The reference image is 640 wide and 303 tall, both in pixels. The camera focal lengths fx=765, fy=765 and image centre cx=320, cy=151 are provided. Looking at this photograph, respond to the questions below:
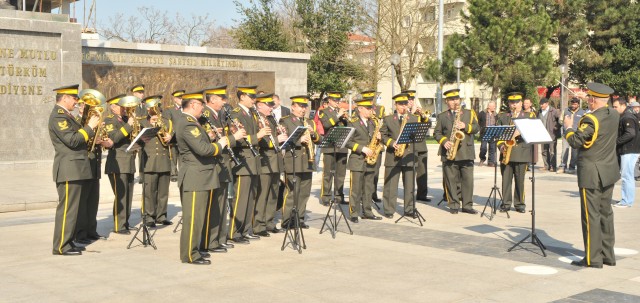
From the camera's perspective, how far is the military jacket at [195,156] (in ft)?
29.2

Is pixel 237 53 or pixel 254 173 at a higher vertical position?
pixel 237 53

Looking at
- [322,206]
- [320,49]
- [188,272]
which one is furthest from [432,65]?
[188,272]

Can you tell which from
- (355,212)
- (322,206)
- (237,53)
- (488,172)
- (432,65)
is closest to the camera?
(355,212)

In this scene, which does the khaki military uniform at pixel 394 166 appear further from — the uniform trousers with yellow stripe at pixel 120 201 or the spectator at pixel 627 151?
the uniform trousers with yellow stripe at pixel 120 201

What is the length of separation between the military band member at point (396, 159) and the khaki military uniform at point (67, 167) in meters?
5.22

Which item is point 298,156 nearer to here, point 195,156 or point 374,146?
point 374,146

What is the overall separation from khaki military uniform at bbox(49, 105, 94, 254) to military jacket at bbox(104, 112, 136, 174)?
1.35m

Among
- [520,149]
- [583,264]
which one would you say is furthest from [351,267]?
[520,149]

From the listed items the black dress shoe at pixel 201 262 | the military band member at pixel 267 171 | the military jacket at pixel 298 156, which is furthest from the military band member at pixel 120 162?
the black dress shoe at pixel 201 262

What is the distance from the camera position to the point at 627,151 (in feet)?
49.2

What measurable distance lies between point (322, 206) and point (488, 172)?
26.9 feet

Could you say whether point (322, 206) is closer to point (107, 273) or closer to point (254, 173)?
point (254, 173)

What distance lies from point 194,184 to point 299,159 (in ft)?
9.64

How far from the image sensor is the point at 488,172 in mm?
21297
